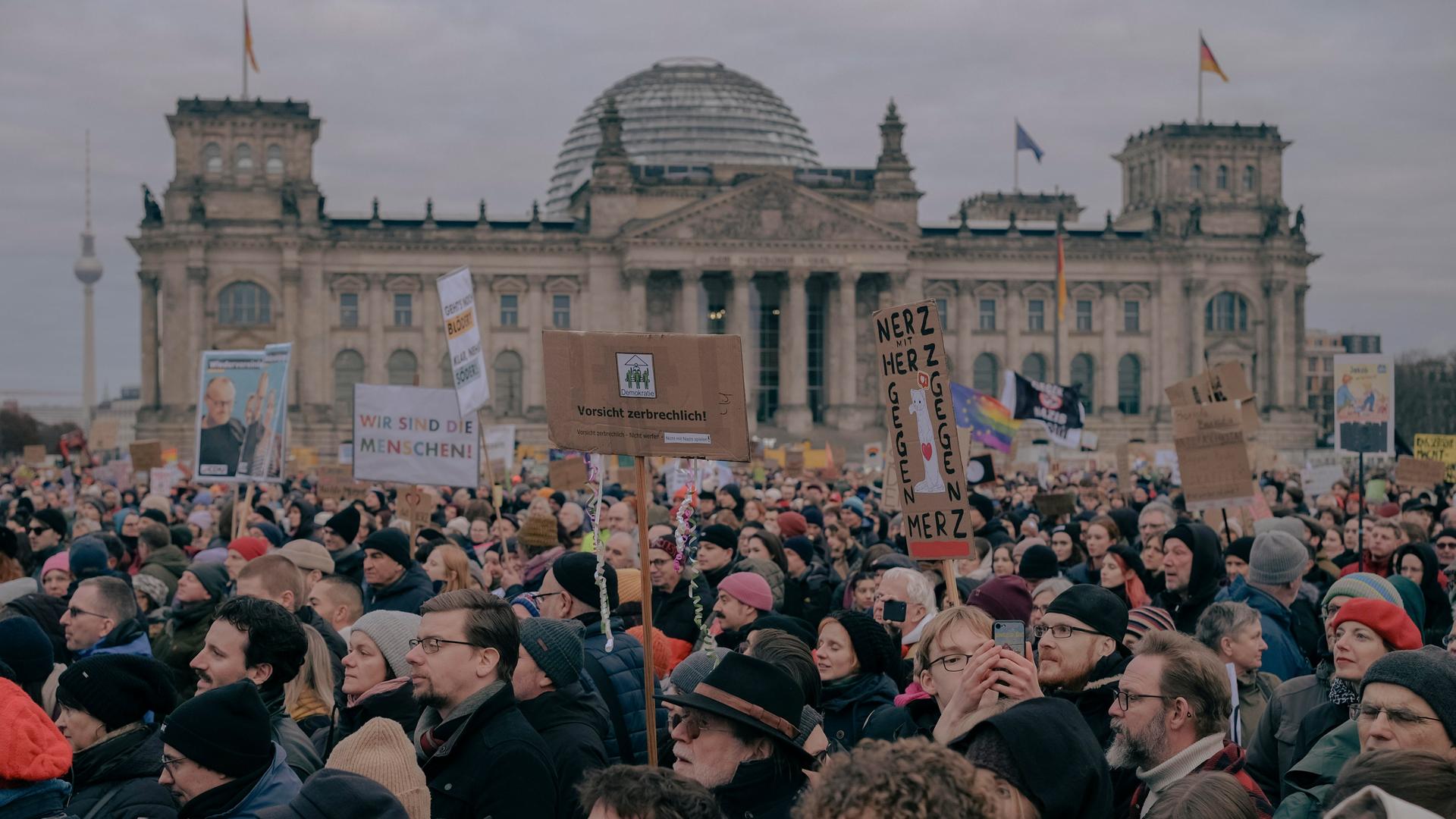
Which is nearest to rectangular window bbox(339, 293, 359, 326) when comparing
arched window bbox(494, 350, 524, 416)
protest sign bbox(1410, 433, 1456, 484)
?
arched window bbox(494, 350, 524, 416)

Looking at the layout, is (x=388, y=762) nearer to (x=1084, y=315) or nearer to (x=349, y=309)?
(x=349, y=309)

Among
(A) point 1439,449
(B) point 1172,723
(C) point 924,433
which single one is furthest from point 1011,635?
(A) point 1439,449

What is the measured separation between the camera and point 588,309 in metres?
68.8

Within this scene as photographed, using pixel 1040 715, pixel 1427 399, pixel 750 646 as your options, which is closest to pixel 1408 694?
pixel 1040 715

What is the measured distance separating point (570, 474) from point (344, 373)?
49.5 meters

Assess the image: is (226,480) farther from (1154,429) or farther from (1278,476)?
(1154,429)

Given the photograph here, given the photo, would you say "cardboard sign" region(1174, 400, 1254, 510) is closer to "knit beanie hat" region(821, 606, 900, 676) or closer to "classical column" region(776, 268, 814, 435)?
"knit beanie hat" region(821, 606, 900, 676)

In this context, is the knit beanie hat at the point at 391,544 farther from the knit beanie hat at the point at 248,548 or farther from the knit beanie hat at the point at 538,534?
the knit beanie hat at the point at 538,534

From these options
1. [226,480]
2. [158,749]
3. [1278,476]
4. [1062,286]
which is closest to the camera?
[158,749]

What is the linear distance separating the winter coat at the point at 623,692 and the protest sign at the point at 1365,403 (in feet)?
36.6

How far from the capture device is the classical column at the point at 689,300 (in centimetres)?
6725

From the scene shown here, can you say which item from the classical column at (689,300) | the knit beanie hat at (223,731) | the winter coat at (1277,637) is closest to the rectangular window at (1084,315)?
the classical column at (689,300)

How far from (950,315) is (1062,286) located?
26.8ft

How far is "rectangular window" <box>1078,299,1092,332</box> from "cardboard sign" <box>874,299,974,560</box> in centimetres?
6653
